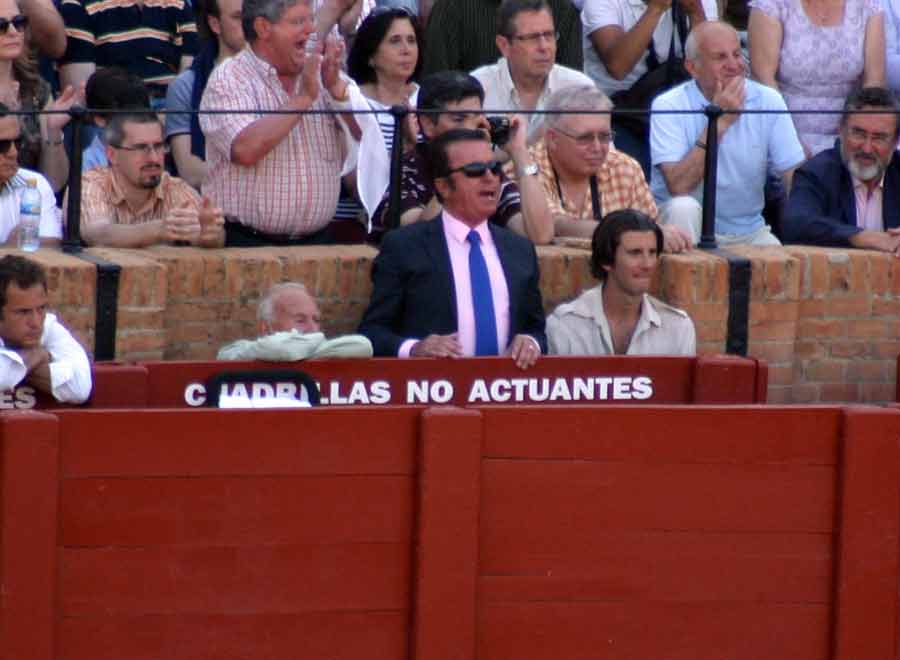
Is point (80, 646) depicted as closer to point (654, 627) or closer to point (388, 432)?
point (388, 432)

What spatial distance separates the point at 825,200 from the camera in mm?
8781

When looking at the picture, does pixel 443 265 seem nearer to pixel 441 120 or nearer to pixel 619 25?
pixel 441 120

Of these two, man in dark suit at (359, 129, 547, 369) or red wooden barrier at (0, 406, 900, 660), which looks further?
man in dark suit at (359, 129, 547, 369)

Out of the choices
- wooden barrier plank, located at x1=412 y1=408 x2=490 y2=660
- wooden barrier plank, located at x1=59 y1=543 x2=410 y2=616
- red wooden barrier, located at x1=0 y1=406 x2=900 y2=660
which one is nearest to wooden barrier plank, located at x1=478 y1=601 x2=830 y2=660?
red wooden barrier, located at x1=0 y1=406 x2=900 y2=660

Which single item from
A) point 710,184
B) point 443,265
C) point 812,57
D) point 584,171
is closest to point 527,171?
point 584,171

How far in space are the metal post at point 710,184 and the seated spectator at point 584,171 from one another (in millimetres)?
118

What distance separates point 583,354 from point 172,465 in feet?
6.53

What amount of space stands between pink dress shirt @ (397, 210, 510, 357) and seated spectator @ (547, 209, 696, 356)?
0.82ft

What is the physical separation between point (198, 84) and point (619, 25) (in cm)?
207

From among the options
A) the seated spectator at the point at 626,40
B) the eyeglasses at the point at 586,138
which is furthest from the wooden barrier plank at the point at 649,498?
the seated spectator at the point at 626,40

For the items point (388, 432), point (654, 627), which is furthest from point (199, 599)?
point (654, 627)

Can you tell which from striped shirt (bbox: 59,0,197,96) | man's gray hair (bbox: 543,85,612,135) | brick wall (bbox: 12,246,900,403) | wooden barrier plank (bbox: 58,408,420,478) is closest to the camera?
wooden barrier plank (bbox: 58,408,420,478)

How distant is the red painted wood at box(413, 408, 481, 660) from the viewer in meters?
6.49

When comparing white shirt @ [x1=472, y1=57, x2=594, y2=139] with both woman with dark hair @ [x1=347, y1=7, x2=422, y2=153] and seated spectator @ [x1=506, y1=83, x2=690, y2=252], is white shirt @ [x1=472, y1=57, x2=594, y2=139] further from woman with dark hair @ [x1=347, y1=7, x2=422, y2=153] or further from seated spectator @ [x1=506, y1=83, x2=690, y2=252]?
seated spectator @ [x1=506, y1=83, x2=690, y2=252]
